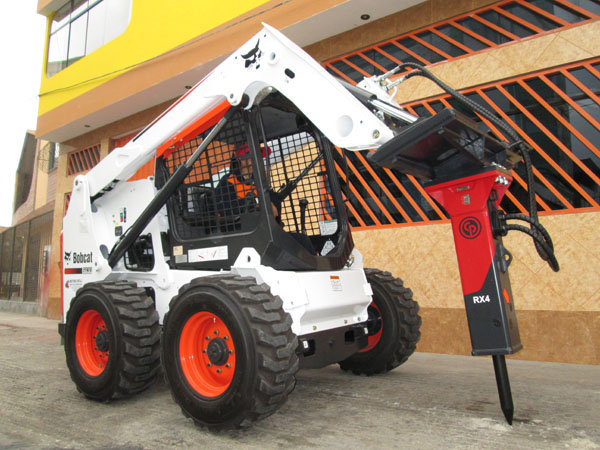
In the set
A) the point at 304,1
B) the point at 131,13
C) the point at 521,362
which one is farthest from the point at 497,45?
the point at 131,13

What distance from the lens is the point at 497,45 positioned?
20.2 feet

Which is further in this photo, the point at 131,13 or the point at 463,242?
the point at 131,13

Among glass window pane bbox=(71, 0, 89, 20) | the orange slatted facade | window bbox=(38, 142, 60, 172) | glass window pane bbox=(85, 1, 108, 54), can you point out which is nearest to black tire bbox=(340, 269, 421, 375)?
the orange slatted facade

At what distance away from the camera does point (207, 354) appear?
3191mm

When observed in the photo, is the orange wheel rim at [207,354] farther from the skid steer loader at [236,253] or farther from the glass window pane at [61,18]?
the glass window pane at [61,18]

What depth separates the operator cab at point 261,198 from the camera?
3562 millimetres

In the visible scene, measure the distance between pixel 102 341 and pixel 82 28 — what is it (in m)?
10.4

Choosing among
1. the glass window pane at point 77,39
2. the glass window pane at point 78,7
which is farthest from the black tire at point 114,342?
the glass window pane at point 78,7

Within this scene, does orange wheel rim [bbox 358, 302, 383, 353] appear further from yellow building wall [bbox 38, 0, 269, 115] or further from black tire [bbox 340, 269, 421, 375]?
yellow building wall [bbox 38, 0, 269, 115]

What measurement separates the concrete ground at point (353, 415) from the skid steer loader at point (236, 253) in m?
0.21

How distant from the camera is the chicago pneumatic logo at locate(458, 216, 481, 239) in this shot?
302 cm

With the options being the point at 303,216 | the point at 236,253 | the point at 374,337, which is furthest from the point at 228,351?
the point at 374,337

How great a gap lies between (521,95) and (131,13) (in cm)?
801

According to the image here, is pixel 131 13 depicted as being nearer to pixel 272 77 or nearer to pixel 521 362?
pixel 272 77
